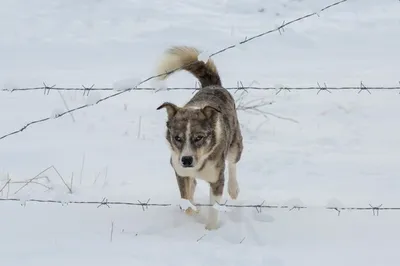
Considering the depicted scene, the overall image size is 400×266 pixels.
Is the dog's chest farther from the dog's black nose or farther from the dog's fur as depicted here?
the dog's black nose

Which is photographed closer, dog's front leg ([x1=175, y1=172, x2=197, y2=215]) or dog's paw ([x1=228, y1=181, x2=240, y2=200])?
dog's front leg ([x1=175, y1=172, x2=197, y2=215])

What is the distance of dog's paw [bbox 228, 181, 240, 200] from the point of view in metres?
5.52

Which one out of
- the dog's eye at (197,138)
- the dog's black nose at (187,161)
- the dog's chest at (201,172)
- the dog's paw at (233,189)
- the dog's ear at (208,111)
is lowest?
the dog's paw at (233,189)

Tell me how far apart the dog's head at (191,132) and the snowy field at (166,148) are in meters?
0.49

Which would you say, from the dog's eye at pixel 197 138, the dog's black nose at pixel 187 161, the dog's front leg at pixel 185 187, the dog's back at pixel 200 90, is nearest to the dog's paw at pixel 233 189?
the dog's back at pixel 200 90

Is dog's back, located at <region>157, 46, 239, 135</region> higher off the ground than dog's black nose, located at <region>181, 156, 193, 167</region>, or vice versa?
dog's back, located at <region>157, 46, 239, 135</region>

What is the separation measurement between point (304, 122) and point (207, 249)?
148 inches

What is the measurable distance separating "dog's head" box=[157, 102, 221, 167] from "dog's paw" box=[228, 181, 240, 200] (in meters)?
0.82

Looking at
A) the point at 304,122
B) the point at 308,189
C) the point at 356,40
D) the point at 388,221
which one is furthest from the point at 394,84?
the point at 388,221

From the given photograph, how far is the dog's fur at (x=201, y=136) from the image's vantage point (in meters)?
4.66

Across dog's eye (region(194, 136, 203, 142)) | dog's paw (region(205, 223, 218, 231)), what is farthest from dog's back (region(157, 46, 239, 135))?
dog's paw (region(205, 223, 218, 231))

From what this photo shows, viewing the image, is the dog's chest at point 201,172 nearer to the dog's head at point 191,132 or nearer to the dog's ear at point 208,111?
the dog's head at point 191,132

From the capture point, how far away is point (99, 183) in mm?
5492

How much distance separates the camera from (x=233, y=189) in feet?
18.3
